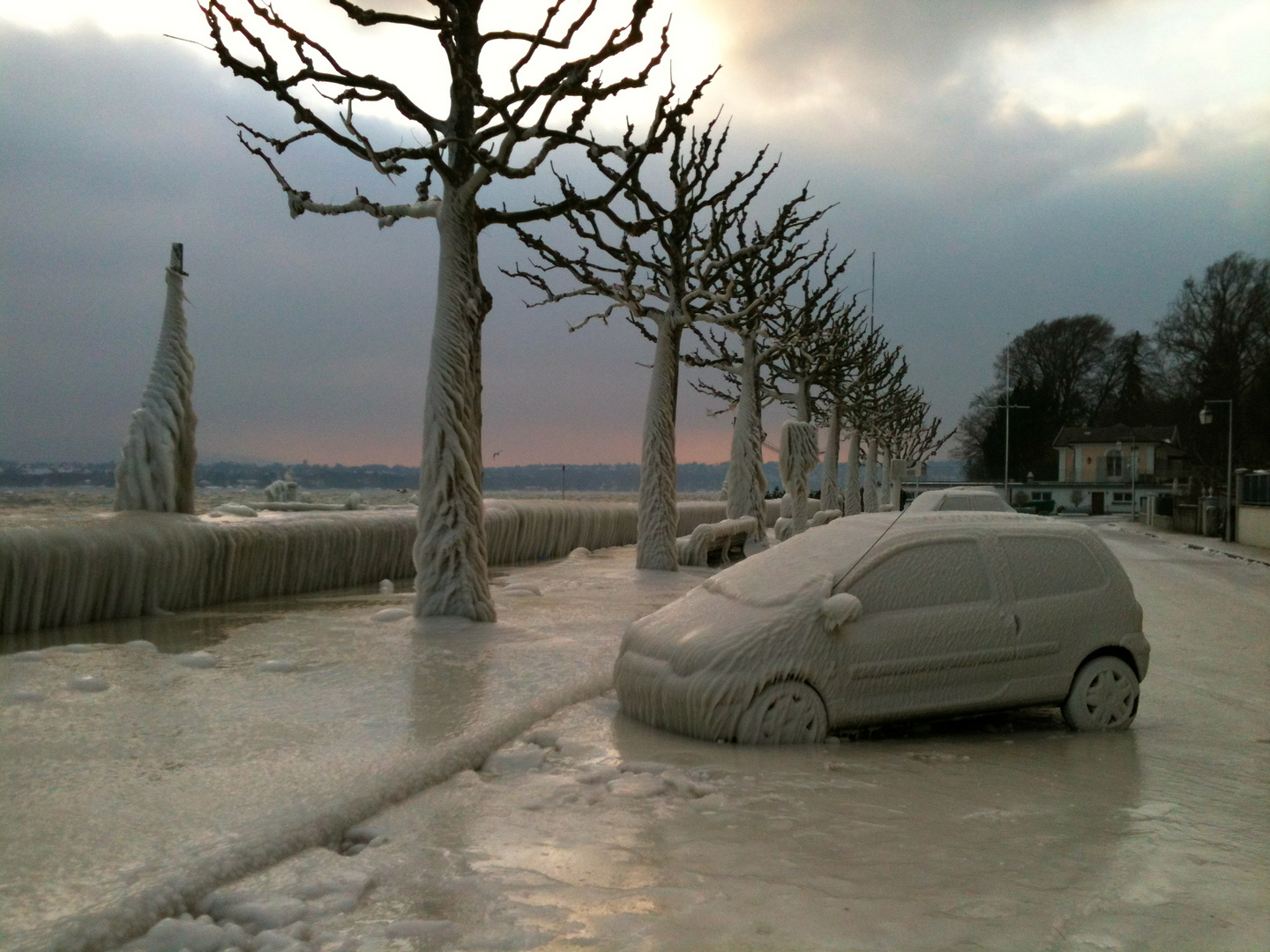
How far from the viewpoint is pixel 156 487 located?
14375 mm

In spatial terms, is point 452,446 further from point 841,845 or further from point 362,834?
point 841,845

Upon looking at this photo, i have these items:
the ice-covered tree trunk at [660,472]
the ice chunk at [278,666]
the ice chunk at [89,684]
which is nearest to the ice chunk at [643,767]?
the ice chunk at [278,666]

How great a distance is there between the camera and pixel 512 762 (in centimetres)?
618

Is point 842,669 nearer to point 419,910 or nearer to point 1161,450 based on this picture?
point 419,910

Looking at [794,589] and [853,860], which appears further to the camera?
[794,589]

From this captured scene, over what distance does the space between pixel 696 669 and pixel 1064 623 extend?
8.81ft

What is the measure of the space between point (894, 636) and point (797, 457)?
18640mm

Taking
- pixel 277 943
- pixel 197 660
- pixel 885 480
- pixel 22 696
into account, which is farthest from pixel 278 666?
pixel 885 480

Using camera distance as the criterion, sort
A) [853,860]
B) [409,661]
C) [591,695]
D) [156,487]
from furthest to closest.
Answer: [156,487] → [409,661] → [591,695] → [853,860]

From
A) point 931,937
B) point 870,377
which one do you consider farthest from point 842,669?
point 870,377

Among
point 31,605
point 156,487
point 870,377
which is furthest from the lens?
point 870,377

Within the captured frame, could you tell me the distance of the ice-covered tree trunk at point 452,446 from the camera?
1173 centimetres

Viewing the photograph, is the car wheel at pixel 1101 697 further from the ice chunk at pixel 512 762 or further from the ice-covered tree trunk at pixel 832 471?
the ice-covered tree trunk at pixel 832 471

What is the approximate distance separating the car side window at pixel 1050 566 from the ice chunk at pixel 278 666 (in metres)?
5.75
